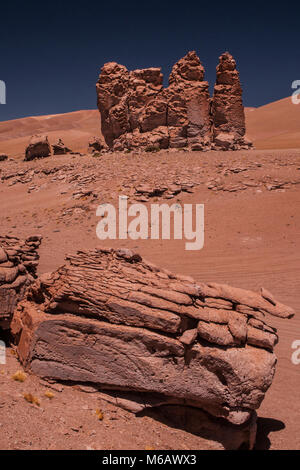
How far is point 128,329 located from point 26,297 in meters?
2.86

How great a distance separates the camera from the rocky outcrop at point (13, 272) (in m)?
6.73

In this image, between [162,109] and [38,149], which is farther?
[38,149]

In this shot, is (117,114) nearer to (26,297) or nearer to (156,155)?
(156,155)

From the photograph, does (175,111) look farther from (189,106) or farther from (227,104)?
(227,104)

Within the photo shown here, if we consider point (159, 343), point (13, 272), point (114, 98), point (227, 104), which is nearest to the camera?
point (159, 343)

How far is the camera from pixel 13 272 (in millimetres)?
7129

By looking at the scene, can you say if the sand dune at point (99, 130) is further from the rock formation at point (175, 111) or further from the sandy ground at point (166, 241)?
the sandy ground at point (166, 241)

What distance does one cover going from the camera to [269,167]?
2155 centimetres

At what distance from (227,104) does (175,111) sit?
4672mm

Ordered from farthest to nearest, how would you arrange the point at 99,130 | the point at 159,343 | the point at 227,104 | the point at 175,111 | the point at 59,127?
the point at 59,127 → the point at 99,130 → the point at 175,111 → the point at 227,104 → the point at 159,343

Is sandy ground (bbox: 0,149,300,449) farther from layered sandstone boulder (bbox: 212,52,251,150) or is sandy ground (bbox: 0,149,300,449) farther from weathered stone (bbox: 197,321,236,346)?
layered sandstone boulder (bbox: 212,52,251,150)

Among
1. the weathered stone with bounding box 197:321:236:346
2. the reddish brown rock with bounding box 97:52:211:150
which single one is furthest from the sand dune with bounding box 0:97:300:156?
the weathered stone with bounding box 197:321:236:346

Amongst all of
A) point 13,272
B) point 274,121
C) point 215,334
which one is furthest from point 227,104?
point 274,121

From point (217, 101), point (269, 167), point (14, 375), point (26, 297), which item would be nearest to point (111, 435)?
point (14, 375)
